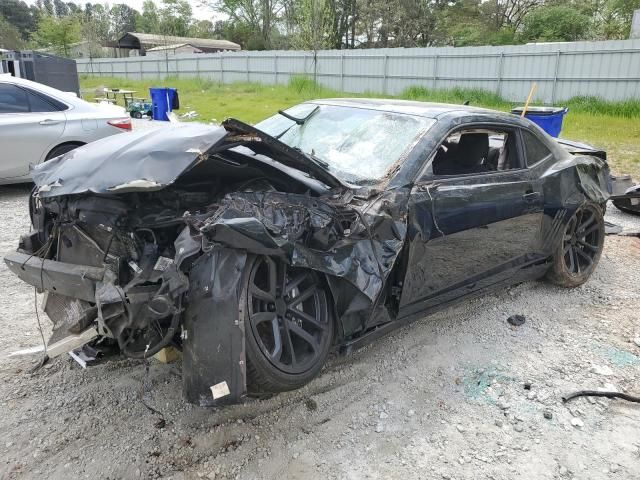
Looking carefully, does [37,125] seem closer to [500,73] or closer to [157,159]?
[157,159]

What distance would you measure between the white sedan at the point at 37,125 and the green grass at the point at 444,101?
680 centimetres

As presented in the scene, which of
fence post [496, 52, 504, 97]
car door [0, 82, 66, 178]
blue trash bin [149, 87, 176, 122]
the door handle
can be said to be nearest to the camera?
the door handle

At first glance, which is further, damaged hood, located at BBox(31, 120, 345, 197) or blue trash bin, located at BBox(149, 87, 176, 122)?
blue trash bin, located at BBox(149, 87, 176, 122)

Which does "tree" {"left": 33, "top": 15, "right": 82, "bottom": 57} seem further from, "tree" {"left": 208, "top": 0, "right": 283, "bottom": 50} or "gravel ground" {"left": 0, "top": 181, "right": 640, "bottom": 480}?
"gravel ground" {"left": 0, "top": 181, "right": 640, "bottom": 480}

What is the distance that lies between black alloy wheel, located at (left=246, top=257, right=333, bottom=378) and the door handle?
1974 millimetres

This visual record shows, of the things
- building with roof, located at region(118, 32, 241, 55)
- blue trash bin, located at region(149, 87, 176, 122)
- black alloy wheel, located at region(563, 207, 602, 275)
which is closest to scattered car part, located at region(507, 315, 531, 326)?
black alloy wheel, located at region(563, 207, 602, 275)

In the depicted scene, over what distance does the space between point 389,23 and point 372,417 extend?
41.7 metres

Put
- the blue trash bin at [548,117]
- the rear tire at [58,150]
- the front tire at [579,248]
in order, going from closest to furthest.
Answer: the front tire at [579,248] < the rear tire at [58,150] < the blue trash bin at [548,117]

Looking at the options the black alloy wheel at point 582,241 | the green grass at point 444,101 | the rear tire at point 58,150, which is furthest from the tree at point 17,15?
the black alloy wheel at point 582,241

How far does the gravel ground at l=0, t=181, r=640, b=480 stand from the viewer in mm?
2523

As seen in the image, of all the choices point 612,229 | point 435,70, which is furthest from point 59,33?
point 612,229

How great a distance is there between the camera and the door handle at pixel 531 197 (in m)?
3.94

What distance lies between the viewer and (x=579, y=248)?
4.70 meters

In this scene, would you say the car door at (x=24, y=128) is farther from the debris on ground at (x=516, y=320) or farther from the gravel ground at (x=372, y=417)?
the debris on ground at (x=516, y=320)
